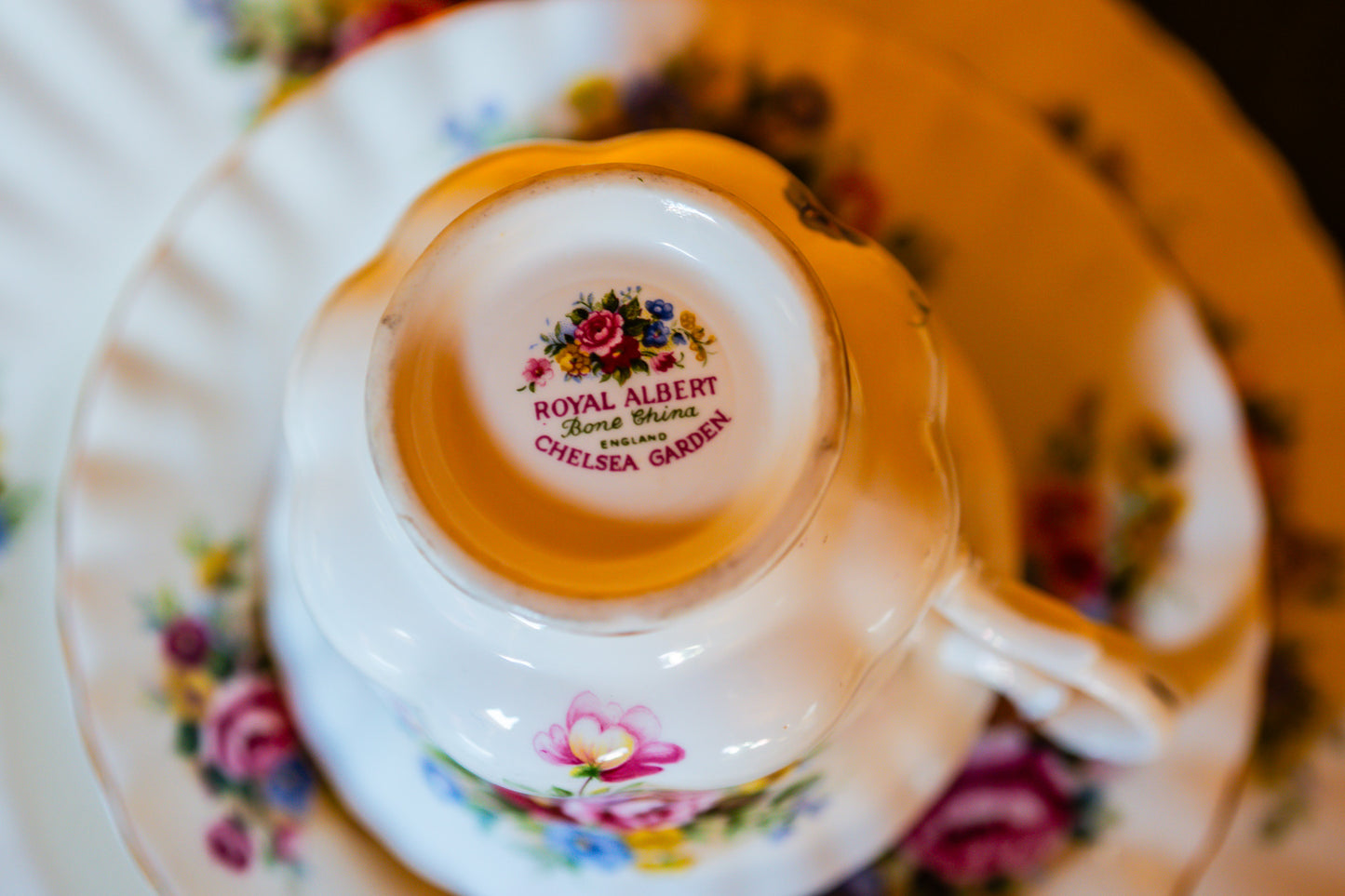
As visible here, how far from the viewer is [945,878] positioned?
1.76 ft

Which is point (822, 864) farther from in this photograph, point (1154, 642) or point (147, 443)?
point (147, 443)

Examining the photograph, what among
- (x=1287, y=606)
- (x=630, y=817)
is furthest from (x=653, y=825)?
(x=1287, y=606)

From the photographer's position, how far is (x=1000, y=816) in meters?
0.54

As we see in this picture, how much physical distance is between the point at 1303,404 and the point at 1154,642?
20 cm

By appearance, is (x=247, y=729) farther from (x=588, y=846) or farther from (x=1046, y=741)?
(x=1046, y=741)

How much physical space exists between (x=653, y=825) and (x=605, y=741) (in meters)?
0.11

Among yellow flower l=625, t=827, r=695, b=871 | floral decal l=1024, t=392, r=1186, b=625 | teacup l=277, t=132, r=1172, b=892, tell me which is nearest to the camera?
teacup l=277, t=132, r=1172, b=892

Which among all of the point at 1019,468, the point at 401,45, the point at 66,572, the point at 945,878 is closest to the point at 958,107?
the point at 1019,468

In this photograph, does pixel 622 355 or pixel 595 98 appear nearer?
pixel 622 355

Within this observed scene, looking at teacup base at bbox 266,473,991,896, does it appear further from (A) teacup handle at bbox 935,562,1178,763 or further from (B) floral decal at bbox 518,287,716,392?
(B) floral decal at bbox 518,287,716,392

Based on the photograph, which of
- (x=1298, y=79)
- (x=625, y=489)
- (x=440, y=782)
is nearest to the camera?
(x=625, y=489)

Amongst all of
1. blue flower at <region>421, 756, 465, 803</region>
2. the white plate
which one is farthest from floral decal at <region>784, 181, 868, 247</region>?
blue flower at <region>421, 756, 465, 803</region>

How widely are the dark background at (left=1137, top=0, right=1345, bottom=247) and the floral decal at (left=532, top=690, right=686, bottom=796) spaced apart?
78 cm

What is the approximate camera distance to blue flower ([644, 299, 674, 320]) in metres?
0.36
